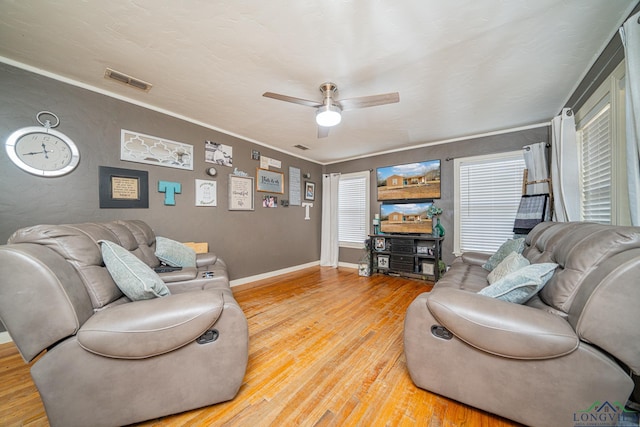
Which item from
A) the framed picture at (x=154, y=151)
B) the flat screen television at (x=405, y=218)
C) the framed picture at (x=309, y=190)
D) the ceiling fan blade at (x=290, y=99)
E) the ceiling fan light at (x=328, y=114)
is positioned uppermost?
the ceiling fan blade at (x=290, y=99)

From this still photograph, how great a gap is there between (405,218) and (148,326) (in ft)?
12.6

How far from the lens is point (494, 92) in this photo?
7.48 ft

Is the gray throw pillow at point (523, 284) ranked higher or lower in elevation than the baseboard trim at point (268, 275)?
higher

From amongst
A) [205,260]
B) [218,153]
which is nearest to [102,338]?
[205,260]

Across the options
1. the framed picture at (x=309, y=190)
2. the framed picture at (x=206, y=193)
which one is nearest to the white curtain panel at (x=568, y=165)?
the framed picture at (x=309, y=190)

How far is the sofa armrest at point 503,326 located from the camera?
3.22ft

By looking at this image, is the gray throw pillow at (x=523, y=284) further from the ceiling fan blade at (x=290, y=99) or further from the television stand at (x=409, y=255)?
the television stand at (x=409, y=255)

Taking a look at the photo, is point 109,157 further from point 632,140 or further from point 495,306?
point 632,140

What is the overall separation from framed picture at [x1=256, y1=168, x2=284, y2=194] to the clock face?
215cm

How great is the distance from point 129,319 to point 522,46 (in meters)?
3.19

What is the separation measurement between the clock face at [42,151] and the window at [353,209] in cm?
415

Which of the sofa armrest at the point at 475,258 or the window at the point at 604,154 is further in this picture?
the sofa armrest at the point at 475,258

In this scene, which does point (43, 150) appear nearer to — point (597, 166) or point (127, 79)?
point (127, 79)

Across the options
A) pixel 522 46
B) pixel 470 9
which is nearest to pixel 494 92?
pixel 522 46
